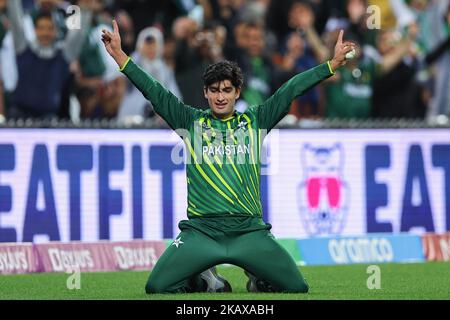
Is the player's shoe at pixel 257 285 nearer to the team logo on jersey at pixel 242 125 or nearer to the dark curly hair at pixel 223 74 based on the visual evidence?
the team logo on jersey at pixel 242 125

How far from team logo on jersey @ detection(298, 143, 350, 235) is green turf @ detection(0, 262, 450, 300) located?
1.62 metres

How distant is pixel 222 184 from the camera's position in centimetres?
1192

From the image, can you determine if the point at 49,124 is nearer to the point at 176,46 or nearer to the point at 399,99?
the point at 176,46

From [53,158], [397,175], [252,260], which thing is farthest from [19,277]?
[397,175]

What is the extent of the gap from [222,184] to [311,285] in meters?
1.76

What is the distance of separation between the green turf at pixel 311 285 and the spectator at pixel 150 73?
14.2ft

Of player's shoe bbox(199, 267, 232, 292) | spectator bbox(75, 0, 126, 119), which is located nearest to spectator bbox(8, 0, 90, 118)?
spectator bbox(75, 0, 126, 119)

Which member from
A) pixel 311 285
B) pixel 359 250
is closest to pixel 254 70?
pixel 359 250

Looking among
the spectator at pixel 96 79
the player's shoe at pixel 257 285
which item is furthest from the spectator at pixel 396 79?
the player's shoe at pixel 257 285

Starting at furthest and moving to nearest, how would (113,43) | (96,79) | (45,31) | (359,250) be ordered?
(96,79) < (45,31) < (359,250) < (113,43)

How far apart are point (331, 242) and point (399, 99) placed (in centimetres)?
547

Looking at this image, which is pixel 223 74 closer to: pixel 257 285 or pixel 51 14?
pixel 257 285

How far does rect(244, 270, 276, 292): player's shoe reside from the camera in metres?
12.0

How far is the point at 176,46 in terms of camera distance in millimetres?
20047
